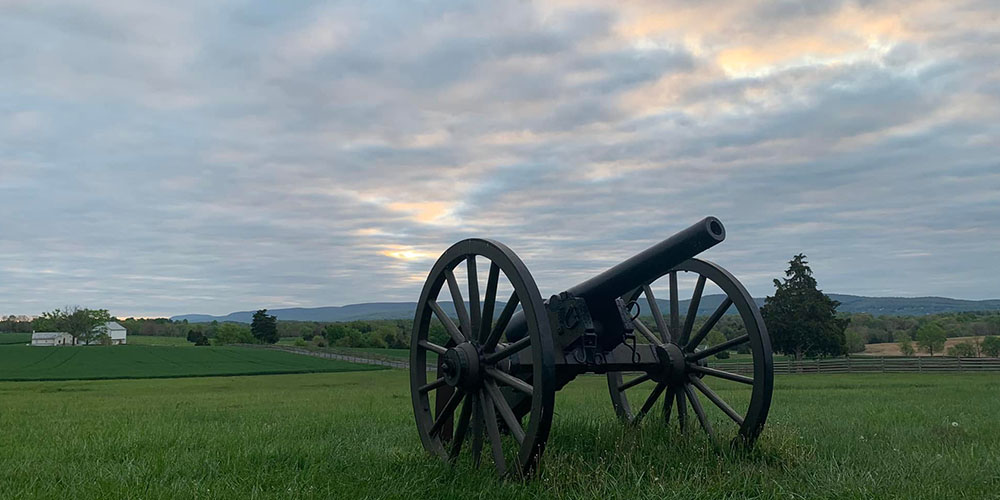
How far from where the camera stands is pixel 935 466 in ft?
19.5

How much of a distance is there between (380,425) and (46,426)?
5.02m

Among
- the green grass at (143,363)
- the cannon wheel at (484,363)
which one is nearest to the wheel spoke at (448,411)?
the cannon wheel at (484,363)

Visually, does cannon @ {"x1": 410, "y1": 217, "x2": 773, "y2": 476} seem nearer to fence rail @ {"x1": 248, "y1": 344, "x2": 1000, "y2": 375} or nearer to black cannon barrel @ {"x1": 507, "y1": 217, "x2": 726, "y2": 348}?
black cannon barrel @ {"x1": 507, "y1": 217, "x2": 726, "y2": 348}

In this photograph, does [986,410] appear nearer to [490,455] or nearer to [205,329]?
[490,455]

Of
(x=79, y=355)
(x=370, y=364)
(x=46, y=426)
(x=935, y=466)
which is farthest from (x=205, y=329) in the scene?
(x=935, y=466)

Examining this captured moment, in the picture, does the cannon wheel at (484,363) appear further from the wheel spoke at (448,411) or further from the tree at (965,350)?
the tree at (965,350)

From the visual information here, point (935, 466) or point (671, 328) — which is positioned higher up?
point (671, 328)

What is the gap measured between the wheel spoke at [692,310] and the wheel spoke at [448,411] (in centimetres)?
253

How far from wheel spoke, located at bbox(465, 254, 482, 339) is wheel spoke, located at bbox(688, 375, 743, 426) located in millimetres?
2456

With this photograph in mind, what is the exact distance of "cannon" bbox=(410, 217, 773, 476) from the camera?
5.56 m

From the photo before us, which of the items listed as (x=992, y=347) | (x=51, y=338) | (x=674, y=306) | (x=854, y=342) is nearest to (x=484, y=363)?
(x=674, y=306)

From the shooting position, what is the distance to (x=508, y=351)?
5902mm

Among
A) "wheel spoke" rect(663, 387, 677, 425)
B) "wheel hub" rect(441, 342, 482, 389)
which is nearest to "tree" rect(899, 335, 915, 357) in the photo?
"wheel spoke" rect(663, 387, 677, 425)

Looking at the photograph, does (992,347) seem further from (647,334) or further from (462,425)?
(462,425)
